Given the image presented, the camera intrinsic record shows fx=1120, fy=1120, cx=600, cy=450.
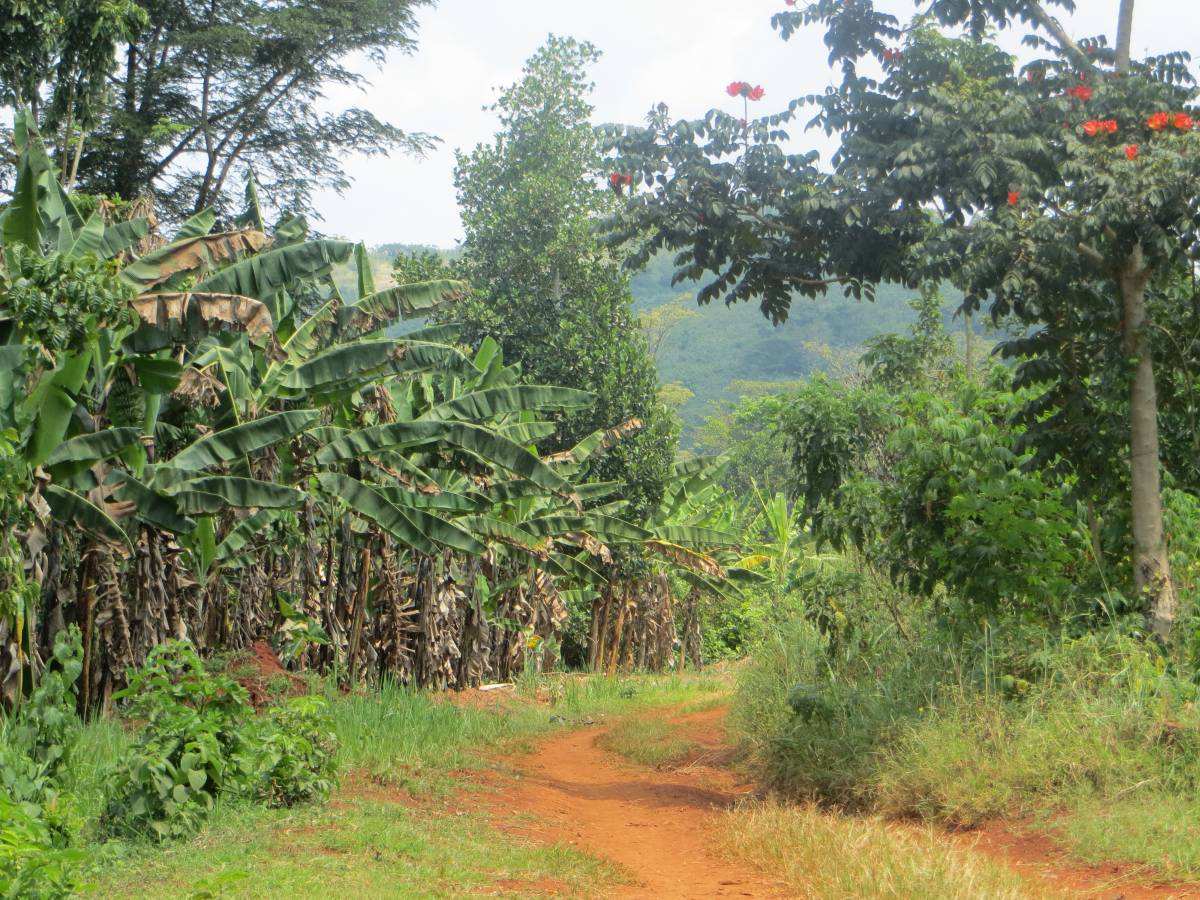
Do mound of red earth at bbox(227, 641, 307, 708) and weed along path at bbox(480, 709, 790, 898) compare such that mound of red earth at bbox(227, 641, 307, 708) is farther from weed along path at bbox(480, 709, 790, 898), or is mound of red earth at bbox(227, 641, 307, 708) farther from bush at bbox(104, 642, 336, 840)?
weed along path at bbox(480, 709, 790, 898)

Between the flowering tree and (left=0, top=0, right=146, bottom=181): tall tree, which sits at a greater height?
(left=0, top=0, right=146, bottom=181): tall tree

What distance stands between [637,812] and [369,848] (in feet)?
10.3

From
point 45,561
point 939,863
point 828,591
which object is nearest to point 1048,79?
point 828,591

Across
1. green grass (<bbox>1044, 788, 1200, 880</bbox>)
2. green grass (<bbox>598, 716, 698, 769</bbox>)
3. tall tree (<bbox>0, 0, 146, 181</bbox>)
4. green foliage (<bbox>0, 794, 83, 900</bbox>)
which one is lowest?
green grass (<bbox>598, 716, 698, 769</bbox>)

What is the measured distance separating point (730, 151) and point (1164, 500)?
481 cm

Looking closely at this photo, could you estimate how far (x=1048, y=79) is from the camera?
938 centimetres

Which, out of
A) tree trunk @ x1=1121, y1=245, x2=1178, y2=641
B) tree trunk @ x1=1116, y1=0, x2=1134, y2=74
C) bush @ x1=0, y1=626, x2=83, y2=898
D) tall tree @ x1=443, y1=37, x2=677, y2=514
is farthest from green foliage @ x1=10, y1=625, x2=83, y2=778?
tall tree @ x1=443, y1=37, x2=677, y2=514

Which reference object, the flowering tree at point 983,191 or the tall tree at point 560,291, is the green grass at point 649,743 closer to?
the flowering tree at point 983,191

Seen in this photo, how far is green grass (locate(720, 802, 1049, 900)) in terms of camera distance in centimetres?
565

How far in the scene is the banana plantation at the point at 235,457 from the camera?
8.45 meters

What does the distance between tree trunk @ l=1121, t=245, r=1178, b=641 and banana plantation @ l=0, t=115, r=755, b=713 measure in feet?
18.2

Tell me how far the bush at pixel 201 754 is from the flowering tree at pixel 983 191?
4.80 metres

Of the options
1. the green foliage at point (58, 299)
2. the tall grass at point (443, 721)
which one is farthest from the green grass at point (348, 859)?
the green foliage at point (58, 299)

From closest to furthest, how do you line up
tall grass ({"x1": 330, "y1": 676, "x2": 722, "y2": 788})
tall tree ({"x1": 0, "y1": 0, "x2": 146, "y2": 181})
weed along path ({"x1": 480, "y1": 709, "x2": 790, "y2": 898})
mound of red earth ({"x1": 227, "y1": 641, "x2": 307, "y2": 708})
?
weed along path ({"x1": 480, "y1": 709, "x2": 790, "y2": 898})
tall grass ({"x1": 330, "y1": 676, "x2": 722, "y2": 788})
mound of red earth ({"x1": 227, "y1": 641, "x2": 307, "y2": 708})
tall tree ({"x1": 0, "y1": 0, "x2": 146, "y2": 181})
